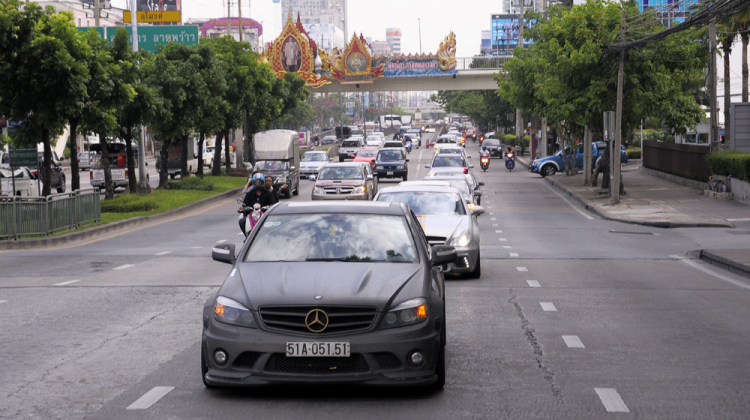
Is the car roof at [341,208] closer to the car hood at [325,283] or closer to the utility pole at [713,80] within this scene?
the car hood at [325,283]

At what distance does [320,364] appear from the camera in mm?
6945

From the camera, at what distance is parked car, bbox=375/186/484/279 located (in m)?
14.9

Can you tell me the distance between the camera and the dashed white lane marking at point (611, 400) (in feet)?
22.7

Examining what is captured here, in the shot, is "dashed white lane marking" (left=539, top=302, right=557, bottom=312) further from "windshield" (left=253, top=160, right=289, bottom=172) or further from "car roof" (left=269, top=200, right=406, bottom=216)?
"windshield" (left=253, top=160, right=289, bottom=172)

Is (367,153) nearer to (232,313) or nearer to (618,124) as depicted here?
(618,124)

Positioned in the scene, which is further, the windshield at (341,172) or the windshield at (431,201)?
the windshield at (341,172)

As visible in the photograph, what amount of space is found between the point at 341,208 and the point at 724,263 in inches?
445

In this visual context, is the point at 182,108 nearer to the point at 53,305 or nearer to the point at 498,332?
the point at 53,305

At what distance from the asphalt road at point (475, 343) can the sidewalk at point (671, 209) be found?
71 cm

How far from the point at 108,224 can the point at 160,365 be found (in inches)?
738

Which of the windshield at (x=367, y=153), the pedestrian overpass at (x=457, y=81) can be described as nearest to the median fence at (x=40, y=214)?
the windshield at (x=367, y=153)

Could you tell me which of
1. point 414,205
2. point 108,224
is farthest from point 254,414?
point 108,224

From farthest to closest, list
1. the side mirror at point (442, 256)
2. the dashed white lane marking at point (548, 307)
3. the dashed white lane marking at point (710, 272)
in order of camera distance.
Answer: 1. the dashed white lane marking at point (710, 272)
2. the dashed white lane marking at point (548, 307)
3. the side mirror at point (442, 256)

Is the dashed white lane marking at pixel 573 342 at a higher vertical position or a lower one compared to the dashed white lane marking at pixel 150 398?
lower
